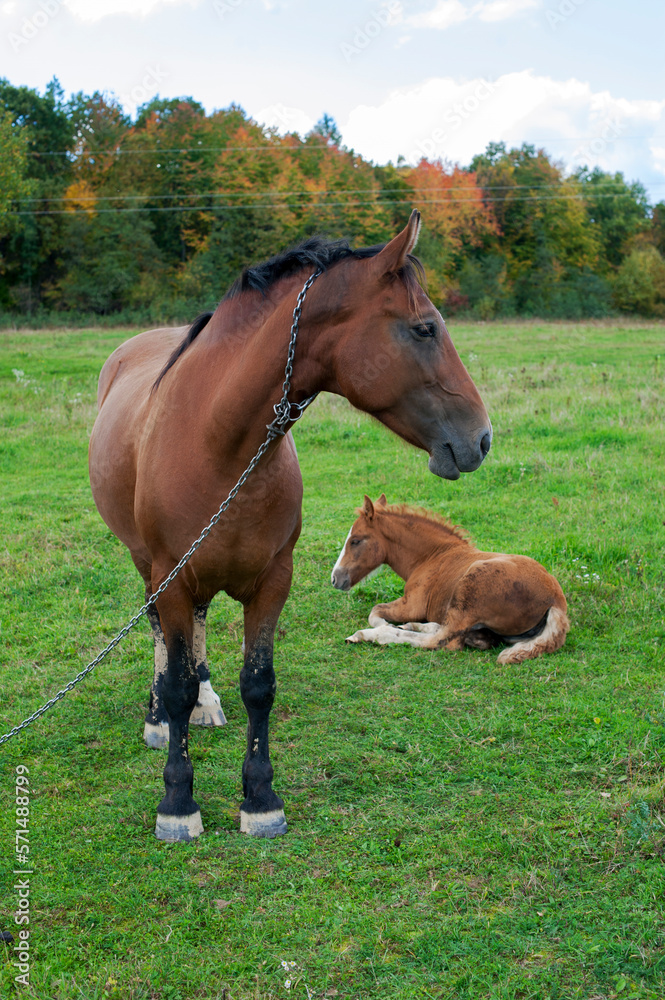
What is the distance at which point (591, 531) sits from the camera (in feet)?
24.0

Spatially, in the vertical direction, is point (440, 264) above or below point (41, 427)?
above

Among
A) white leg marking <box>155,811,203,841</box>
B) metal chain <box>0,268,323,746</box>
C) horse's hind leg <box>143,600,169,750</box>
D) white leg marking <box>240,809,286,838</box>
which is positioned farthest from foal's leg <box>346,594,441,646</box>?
metal chain <box>0,268,323,746</box>

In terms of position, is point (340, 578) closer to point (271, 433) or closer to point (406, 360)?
point (271, 433)

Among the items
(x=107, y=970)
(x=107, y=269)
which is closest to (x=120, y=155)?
(x=107, y=269)

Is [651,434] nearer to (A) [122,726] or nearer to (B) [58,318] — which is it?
(A) [122,726]

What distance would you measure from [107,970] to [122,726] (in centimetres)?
211

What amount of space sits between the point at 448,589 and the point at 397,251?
364 centimetres

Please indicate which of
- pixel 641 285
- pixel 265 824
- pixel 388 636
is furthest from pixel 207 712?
pixel 641 285

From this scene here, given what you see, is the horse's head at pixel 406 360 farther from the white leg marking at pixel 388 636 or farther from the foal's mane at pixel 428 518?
the foal's mane at pixel 428 518

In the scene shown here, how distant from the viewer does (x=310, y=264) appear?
3156mm

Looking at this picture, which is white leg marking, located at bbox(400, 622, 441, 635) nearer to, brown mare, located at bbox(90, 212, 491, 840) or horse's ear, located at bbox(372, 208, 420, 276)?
brown mare, located at bbox(90, 212, 491, 840)

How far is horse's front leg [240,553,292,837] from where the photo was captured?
3.59m

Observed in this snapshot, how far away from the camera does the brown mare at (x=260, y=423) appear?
2.90 metres

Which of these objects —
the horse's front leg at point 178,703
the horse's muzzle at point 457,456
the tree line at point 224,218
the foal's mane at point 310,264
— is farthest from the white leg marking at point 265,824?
the tree line at point 224,218
